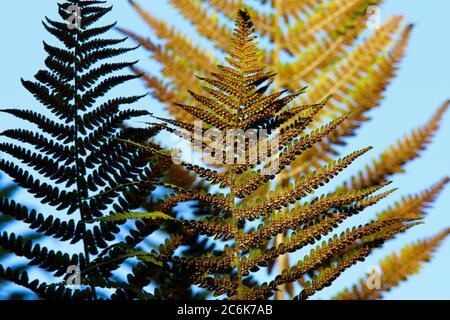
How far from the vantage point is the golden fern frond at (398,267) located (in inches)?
71.5

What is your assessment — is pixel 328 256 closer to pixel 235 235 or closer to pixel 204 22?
pixel 235 235

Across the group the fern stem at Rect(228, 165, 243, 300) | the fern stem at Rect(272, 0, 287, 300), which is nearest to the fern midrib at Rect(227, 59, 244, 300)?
the fern stem at Rect(228, 165, 243, 300)

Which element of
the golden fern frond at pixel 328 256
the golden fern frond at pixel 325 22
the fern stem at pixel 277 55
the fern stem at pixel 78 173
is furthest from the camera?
the golden fern frond at pixel 325 22

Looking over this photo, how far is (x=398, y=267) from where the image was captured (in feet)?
6.05

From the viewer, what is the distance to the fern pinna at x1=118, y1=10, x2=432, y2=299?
1576 mm

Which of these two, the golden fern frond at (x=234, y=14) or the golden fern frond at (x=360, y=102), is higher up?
the golden fern frond at (x=234, y=14)

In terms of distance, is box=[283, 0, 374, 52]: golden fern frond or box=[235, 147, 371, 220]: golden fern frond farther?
box=[283, 0, 374, 52]: golden fern frond

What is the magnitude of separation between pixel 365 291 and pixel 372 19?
1.21 m

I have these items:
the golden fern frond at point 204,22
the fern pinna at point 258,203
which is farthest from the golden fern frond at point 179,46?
the fern pinna at point 258,203

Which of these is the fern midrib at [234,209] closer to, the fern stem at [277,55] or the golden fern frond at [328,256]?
the golden fern frond at [328,256]

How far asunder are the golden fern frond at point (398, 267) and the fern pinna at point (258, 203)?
19 centimetres

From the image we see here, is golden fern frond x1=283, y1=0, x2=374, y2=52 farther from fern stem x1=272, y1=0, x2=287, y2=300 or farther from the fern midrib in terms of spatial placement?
the fern midrib

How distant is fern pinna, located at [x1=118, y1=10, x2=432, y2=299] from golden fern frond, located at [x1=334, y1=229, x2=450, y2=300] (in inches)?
7.4

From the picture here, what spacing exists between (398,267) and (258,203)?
49cm
